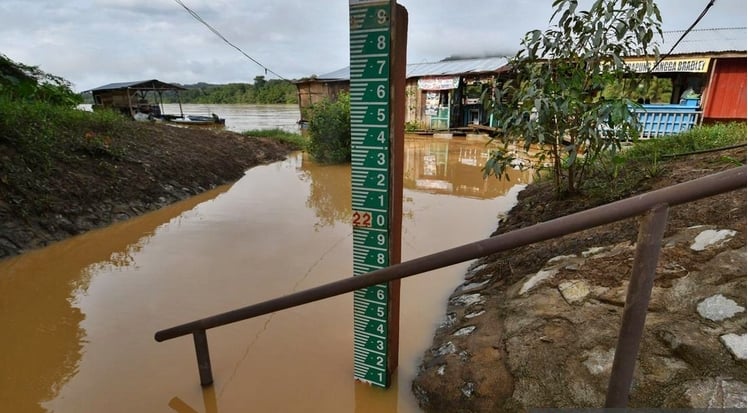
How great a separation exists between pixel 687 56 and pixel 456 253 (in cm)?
1130

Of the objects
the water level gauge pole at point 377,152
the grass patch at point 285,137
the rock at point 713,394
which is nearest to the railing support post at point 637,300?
the rock at point 713,394

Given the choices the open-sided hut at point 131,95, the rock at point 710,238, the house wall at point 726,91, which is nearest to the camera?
the rock at point 710,238

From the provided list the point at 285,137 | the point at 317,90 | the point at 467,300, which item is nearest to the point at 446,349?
the point at 467,300

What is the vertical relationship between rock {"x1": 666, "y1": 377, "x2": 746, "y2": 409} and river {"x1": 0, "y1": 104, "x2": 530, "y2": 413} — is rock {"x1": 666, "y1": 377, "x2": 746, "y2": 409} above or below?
above

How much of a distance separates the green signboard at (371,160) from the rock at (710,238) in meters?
1.62

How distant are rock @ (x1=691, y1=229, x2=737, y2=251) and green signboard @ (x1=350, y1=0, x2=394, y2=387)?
1.62 meters

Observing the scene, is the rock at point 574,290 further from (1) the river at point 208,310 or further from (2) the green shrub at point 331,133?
(2) the green shrub at point 331,133

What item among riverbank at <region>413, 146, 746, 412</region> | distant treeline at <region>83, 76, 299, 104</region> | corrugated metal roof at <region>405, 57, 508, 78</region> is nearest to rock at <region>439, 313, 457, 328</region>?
riverbank at <region>413, 146, 746, 412</region>

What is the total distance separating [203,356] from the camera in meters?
2.16

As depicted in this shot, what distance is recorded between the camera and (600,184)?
3.63 metres

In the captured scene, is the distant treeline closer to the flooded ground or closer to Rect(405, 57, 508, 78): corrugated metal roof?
Rect(405, 57, 508, 78): corrugated metal roof

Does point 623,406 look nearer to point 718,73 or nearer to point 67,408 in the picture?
point 67,408

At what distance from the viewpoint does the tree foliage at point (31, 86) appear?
739cm

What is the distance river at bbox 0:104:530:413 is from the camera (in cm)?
218
